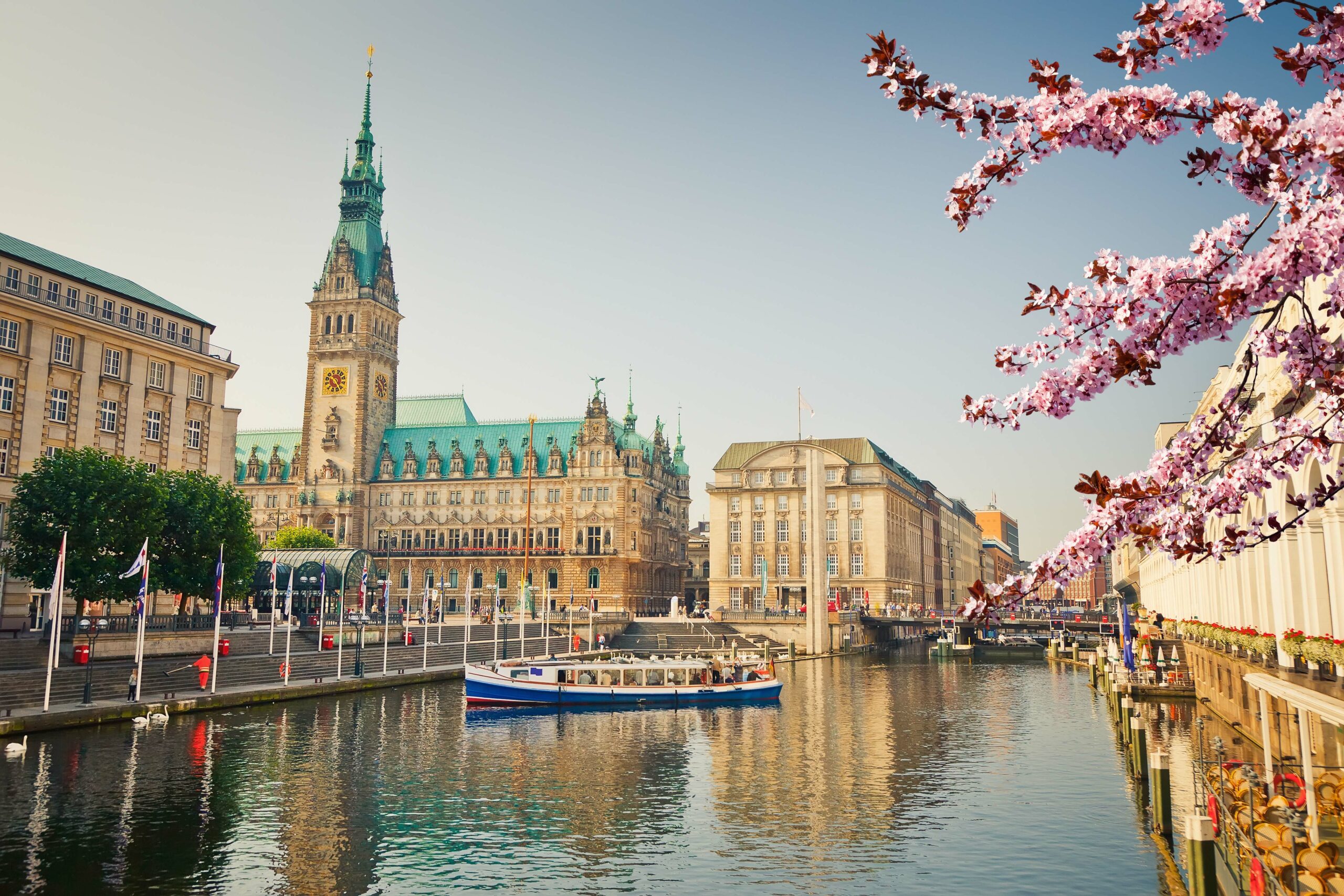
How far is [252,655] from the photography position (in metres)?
69.2

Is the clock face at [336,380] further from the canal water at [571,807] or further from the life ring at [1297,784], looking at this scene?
the life ring at [1297,784]

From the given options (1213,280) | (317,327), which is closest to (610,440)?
(317,327)

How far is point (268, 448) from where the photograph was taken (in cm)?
17238

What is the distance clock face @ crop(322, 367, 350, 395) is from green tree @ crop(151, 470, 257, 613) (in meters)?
85.9

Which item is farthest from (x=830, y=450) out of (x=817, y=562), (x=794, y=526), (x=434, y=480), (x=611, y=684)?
(x=611, y=684)

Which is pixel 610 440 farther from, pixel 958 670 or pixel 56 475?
pixel 56 475

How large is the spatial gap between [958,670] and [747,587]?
54114 mm

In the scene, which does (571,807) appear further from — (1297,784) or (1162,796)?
(1297,784)

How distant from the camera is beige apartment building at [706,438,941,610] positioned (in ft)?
477

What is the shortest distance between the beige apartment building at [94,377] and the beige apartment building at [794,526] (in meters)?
75.5

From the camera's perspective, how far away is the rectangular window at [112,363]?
8019 cm

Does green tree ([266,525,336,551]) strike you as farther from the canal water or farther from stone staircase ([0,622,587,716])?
the canal water

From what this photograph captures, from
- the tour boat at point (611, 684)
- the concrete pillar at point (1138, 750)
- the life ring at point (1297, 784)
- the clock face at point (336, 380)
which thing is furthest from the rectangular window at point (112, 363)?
the life ring at point (1297, 784)

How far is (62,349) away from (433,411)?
9888cm
